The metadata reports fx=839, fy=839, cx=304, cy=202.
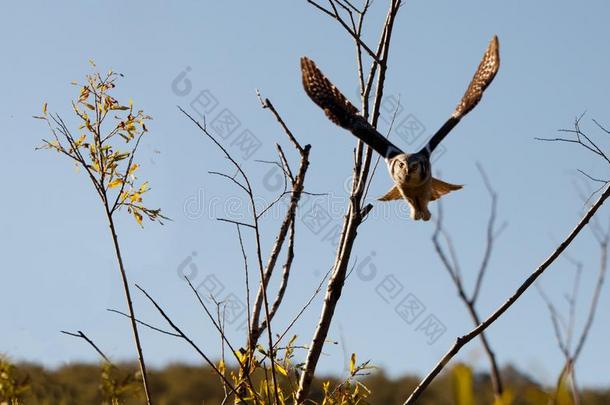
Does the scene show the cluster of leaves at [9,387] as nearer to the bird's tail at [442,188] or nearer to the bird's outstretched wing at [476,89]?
the bird's outstretched wing at [476,89]

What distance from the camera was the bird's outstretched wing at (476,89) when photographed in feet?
12.2

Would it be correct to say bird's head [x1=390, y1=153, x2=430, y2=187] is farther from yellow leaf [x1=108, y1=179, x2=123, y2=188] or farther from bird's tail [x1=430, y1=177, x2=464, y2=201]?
yellow leaf [x1=108, y1=179, x2=123, y2=188]

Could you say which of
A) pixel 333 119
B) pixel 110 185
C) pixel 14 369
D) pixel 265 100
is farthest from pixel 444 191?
pixel 14 369

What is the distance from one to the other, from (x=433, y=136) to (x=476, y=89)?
11.4 inches

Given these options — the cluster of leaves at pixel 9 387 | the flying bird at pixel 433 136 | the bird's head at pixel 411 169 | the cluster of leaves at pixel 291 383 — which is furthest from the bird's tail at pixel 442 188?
the cluster of leaves at pixel 9 387

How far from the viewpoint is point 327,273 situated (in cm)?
252

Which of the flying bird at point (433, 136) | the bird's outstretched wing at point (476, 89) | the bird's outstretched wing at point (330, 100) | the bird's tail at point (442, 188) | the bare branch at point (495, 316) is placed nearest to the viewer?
the bare branch at point (495, 316)

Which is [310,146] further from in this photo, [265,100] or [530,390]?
[530,390]

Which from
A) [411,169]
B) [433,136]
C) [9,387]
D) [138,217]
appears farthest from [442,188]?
[9,387]

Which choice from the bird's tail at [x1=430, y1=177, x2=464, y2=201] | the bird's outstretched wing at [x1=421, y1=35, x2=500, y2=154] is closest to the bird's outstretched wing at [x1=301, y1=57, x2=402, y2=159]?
the bird's outstretched wing at [x1=421, y1=35, x2=500, y2=154]

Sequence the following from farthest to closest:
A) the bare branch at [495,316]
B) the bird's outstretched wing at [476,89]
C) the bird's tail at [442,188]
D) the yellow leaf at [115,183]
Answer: the bird's tail at [442,188]
the bird's outstretched wing at [476,89]
the yellow leaf at [115,183]
the bare branch at [495,316]

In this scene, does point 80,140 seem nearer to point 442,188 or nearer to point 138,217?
→ point 138,217

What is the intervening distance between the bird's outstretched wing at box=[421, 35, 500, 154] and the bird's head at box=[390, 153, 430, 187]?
0.56 feet

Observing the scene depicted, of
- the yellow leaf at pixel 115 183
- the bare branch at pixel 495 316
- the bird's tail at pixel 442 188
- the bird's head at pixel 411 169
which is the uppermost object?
the yellow leaf at pixel 115 183
